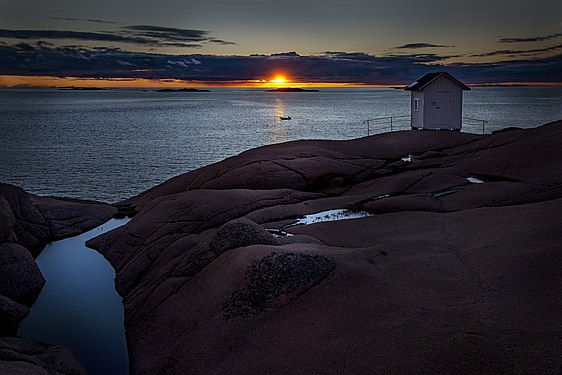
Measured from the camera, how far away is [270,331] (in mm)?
13320

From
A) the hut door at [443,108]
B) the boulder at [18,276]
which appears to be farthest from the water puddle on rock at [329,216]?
the hut door at [443,108]

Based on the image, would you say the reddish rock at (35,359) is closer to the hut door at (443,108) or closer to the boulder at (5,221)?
the boulder at (5,221)

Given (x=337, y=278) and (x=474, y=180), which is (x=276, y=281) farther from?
(x=474, y=180)

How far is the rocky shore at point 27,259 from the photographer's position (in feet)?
49.0

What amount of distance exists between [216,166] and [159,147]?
62.8 metres

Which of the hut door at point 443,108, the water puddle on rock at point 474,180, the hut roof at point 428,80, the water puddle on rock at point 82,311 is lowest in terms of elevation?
the water puddle on rock at point 82,311

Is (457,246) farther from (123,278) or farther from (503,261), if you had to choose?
(123,278)

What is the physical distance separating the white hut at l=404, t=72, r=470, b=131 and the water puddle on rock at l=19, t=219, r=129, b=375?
36.8 metres

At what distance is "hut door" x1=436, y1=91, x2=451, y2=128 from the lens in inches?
2094

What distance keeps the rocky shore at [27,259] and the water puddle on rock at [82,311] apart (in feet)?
2.06

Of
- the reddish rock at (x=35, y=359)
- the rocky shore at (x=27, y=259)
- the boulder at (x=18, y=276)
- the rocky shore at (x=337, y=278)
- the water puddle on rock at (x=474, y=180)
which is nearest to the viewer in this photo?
the rocky shore at (x=337, y=278)

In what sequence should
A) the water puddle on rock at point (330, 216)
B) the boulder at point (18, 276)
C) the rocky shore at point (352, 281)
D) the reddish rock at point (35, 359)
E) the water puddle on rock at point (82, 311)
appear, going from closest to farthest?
the rocky shore at point (352, 281) → the reddish rock at point (35, 359) → the water puddle on rock at point (82, 311) → the boulder at point (18, 276) → the water puddle on rock at point (330, 216)

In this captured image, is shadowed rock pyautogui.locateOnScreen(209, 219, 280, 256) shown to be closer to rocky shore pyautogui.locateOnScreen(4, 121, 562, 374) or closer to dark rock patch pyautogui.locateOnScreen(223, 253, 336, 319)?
rocky shore pyautogui.locateOnScreen(4, 121, 562, 374)

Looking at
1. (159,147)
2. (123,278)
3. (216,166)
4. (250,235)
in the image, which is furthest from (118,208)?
(159,147)
